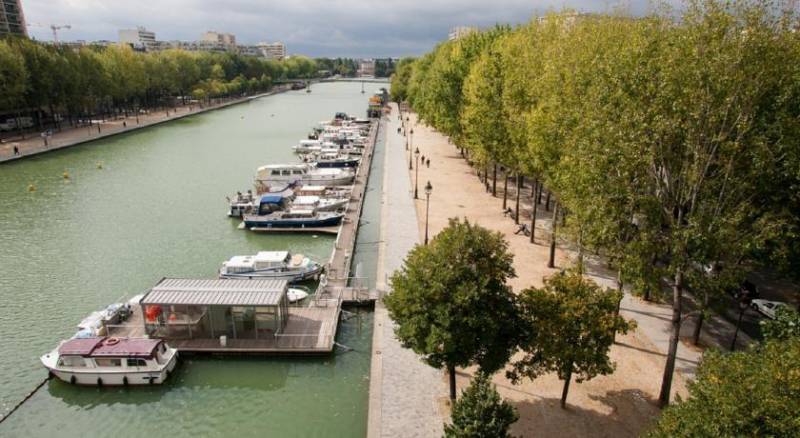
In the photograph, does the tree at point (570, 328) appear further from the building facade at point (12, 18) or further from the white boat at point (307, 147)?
the building facade at point (12, 18)

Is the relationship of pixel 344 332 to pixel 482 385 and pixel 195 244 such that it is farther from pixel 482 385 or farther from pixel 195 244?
pixel 195 244

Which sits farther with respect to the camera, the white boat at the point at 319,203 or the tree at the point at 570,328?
the white boat at the point at 319,203

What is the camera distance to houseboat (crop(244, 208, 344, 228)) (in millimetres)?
39406

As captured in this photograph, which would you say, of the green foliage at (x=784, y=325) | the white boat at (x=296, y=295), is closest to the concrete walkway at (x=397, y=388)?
the white boat at (x=296, y=295)

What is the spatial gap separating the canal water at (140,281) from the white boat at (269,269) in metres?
2.37

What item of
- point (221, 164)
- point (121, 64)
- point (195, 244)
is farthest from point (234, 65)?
point (195, 244)

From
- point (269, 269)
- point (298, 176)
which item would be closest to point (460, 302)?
point (269, 269)

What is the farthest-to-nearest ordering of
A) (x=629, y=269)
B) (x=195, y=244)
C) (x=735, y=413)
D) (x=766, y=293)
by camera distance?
(x=195, y=244), (x=766, y=293), (x=629, y=269), (x=735, y=413)

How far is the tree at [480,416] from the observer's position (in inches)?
537

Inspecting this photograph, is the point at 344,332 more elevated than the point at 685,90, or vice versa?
the point at 685,90

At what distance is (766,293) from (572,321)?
60.0ft

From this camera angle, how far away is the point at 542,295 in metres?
16.8

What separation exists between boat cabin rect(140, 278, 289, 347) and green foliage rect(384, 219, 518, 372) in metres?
8.89

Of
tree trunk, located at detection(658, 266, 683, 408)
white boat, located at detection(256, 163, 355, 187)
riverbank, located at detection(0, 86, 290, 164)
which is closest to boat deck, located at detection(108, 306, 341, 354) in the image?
tree trunk, located at detection(658, 266, 683, 408)
